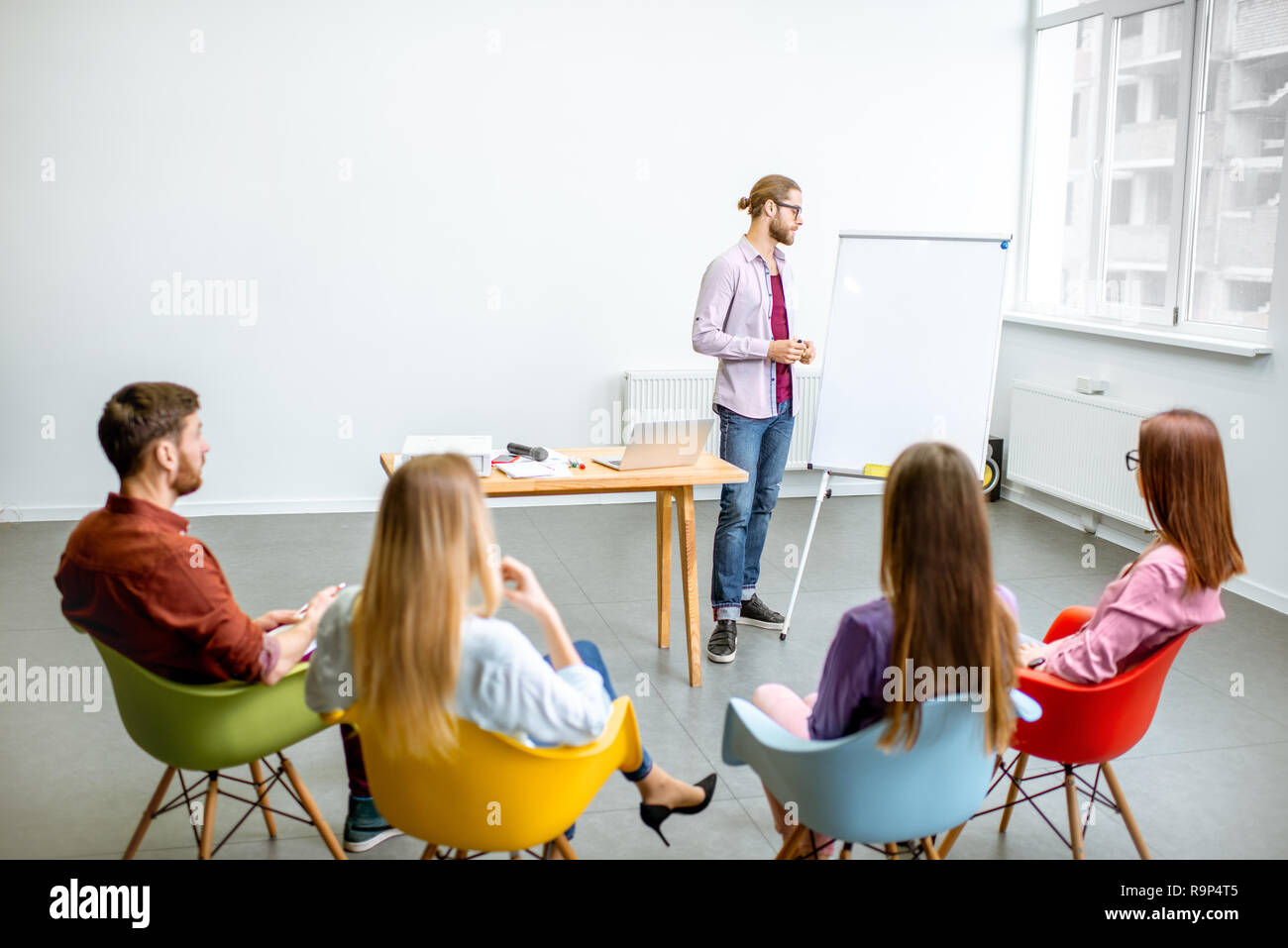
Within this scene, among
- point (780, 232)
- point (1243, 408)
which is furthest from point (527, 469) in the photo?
point (1243, 408)

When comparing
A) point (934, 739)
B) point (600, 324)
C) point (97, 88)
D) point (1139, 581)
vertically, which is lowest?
point (934, 739)

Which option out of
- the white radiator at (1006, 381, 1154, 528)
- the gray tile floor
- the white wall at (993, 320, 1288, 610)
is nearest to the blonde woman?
the gray tile floor

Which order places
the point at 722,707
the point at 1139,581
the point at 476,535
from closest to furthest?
the point at 476,535
the point at 1139,581
the point at 722,707

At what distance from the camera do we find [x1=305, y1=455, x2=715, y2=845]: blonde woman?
6.10 ft

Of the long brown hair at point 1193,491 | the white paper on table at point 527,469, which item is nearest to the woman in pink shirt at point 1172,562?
the long brown hair at point 1193,491

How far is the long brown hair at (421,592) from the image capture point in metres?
1.86

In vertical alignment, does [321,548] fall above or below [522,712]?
below

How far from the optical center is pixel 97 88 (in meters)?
5.48

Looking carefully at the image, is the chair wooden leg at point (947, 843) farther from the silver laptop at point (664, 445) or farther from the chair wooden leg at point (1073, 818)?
the silver laptop at point (664, 445)
